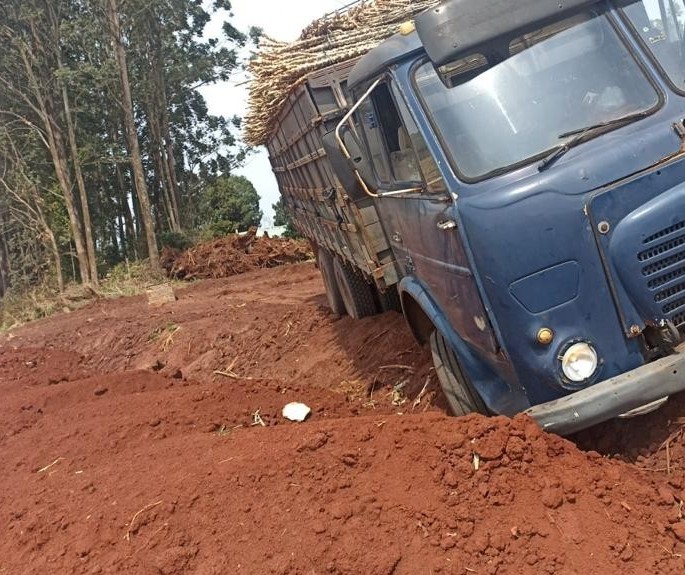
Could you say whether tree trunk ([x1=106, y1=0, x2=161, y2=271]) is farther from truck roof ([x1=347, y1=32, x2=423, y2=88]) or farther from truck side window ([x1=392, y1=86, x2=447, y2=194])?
truck side window ([x1=392, y1=86, x2=447, y2=194])

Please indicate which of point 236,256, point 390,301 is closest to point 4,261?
point 236,256

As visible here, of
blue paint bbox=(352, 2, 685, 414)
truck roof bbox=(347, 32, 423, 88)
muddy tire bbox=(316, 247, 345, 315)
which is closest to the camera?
blue paint bbox=(352, 2, 685, 414)

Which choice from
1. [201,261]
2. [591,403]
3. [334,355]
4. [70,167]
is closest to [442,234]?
[591,403]

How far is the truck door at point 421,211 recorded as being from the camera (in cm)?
383

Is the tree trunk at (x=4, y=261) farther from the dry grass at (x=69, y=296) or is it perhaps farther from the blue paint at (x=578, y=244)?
the blue paint at (x=578, y=244)

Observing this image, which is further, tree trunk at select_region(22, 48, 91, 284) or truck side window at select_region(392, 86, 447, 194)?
tree trunk at select_region(22, 48, 91, 284)

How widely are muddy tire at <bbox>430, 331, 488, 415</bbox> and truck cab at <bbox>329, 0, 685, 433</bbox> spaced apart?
0.31m

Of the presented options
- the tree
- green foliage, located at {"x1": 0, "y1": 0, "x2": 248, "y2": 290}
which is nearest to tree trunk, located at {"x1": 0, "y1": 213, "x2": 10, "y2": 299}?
green foliage, located at {"x1": 0, "y1": 0, "x2": 248, "y2": 290}

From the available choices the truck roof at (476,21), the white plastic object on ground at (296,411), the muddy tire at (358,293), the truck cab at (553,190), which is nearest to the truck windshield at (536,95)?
the truck cab at (553,190)

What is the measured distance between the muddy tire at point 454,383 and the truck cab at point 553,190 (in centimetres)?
31

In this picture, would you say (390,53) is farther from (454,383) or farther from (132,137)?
(132,137)

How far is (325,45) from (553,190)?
12.7 feet

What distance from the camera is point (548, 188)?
140 inches

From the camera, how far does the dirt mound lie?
22047 millimetres
